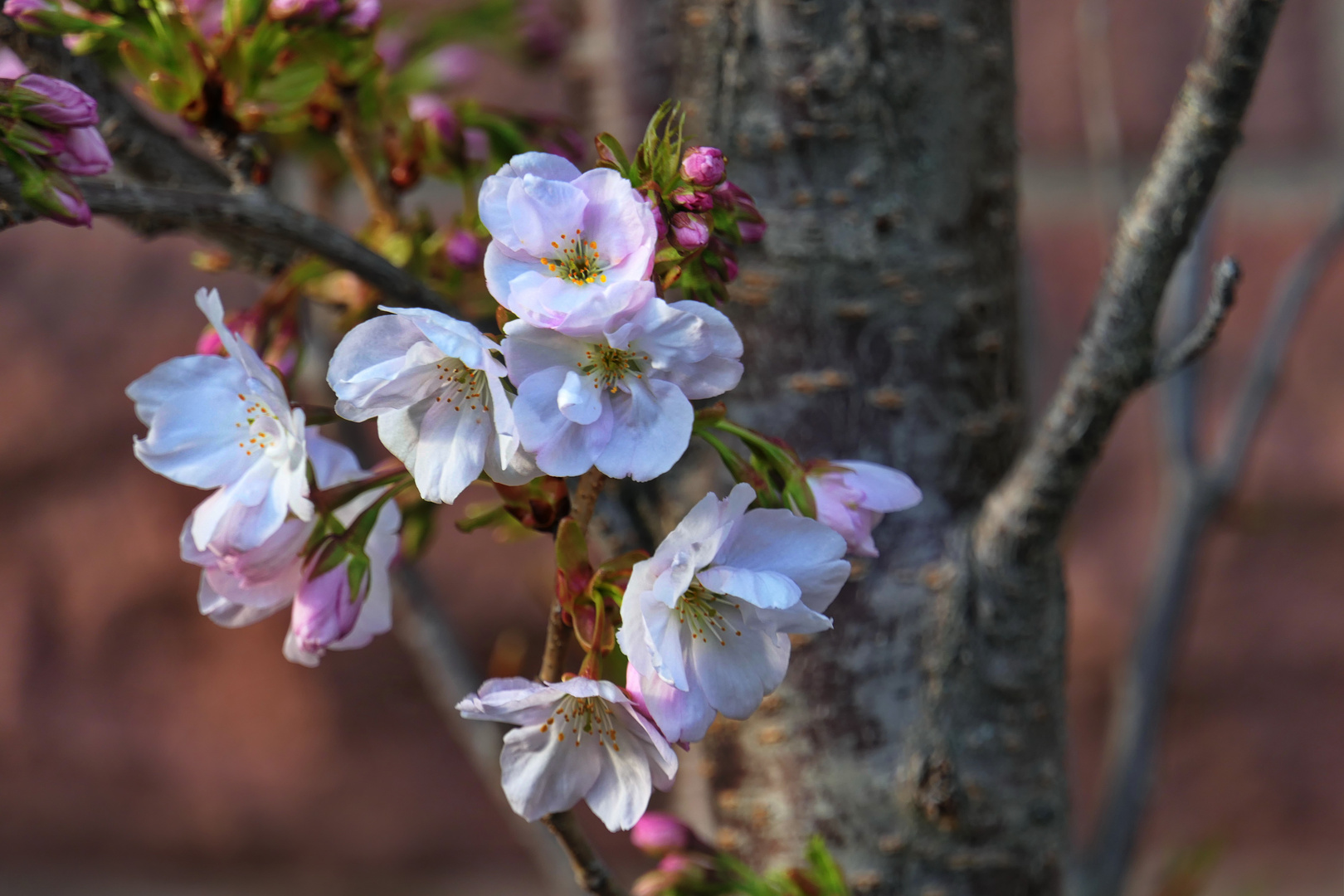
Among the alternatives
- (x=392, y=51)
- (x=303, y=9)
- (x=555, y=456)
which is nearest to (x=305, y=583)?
(x=555, y=456)

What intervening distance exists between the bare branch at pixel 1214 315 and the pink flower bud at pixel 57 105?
1.12 ft

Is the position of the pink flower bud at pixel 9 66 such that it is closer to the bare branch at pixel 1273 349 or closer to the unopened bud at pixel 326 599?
the unopened bud at pixel 326 599

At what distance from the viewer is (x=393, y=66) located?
2.05 ft

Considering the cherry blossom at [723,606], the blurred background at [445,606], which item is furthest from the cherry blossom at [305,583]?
the blurred background at [445,606]

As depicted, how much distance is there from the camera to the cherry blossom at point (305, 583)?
11.9 inches

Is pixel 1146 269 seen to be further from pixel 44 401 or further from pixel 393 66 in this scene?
pixel 44 401

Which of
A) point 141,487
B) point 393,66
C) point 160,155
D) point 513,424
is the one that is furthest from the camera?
point 141,487

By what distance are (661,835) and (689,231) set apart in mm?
279

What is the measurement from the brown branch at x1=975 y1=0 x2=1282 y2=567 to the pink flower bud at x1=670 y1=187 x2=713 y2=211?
0.17 meters

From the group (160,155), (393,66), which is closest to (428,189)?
(393,66)

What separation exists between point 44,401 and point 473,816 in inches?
19.7

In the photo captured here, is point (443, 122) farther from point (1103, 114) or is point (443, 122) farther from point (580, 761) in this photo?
point (1103, 114)

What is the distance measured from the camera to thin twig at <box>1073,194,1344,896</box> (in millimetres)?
579

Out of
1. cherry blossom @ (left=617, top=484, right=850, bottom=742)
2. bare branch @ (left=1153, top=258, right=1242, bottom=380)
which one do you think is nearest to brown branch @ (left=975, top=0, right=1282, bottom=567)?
bare branch @ (left=1153, top=258, right=1242, bottom=380)
